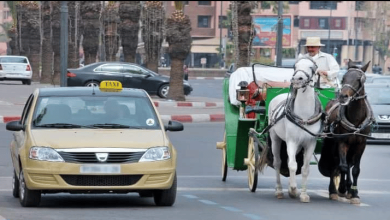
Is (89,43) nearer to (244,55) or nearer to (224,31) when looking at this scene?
(244,55)

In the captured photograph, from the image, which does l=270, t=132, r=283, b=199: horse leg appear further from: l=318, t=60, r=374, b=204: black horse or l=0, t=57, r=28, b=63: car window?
l=0, t=57, r=28, b=63: car window

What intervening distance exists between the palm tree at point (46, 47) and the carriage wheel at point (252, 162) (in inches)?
1782

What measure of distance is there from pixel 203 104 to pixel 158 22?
41.3 feet

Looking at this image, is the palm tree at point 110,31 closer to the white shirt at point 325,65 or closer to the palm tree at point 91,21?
the palm tree at point 91,21

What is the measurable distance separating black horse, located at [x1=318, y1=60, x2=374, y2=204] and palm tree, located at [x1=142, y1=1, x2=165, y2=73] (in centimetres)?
3791

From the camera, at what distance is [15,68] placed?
5731 centimetres

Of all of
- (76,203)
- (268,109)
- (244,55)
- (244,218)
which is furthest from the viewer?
(244,55)

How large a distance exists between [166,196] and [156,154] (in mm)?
622

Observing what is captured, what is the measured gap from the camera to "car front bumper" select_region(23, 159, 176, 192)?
1264 centimetres

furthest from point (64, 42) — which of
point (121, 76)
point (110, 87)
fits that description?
point (110, 87)

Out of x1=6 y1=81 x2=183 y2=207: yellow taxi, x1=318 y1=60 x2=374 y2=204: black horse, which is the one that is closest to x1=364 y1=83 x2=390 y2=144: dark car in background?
x1=318 y1=60 x2=374 y2=204: black horse

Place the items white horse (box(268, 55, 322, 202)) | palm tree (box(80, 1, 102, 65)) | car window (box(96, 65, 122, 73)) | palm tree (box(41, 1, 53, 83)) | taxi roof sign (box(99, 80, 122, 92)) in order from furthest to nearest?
palm tree (box(41, 1, 53, 83)) < palm tree (box(80, 1, 102, 65)) < car window (box(96, 65, 122, 73)) < taxi roof sign (box(99, 80, 122, 92)) < white horse (box(268, 55, 322, 202))

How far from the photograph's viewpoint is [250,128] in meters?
16.1

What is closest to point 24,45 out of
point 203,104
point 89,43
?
point 89,43
